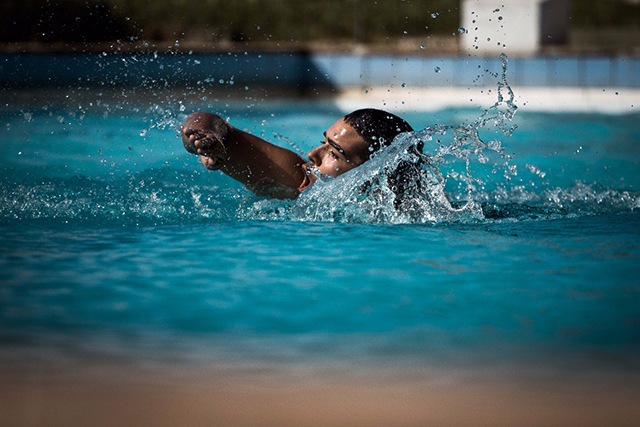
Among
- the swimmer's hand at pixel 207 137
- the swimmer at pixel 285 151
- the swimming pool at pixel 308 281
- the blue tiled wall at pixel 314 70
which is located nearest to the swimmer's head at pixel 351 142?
the swimmer at pixel 285 151

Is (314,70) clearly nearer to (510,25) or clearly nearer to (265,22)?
(510,25)

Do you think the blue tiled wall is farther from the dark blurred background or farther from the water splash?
the water splash

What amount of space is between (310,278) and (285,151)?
3.16ft

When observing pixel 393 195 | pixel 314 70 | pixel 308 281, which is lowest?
pixel 308 281

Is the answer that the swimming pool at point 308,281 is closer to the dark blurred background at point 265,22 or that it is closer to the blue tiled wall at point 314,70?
the blue tiled wall at point 314,70

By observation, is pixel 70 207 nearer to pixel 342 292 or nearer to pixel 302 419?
pixel 342 292

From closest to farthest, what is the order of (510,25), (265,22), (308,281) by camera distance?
(308,281) → (510,25) → (265,22)

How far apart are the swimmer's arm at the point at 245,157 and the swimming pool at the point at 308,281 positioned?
A: 0.34ft

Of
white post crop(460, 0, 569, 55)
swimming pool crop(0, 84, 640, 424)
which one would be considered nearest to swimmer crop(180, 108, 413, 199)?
swimming pool crop(0, 84, 640, 424)

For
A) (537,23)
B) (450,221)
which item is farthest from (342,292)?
(537,23)

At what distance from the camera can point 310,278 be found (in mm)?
2010

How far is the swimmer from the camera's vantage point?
247 cm

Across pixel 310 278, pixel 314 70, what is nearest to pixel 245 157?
pixel 310 278

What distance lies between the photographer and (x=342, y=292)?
190 centimetres
